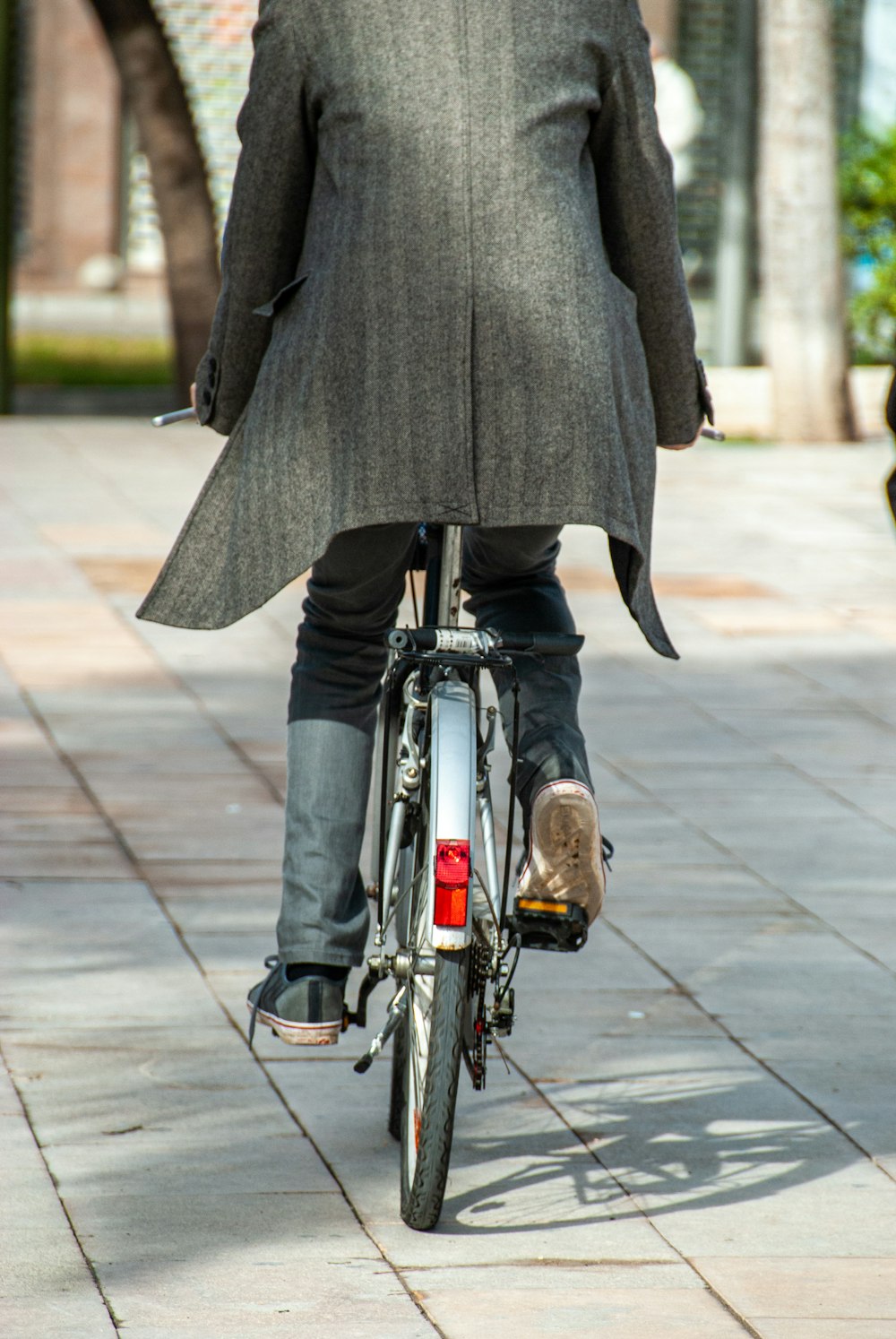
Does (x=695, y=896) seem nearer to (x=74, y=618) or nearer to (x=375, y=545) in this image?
(x=375, y=545)

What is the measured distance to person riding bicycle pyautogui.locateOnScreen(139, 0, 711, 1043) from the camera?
310 centimetres

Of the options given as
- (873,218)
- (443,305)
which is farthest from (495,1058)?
(873,218)

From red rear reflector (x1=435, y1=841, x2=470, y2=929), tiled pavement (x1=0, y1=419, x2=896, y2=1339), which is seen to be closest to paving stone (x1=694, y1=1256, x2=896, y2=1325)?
tiled pavement (x1=0, y1=419, x2=896, y2=1339)

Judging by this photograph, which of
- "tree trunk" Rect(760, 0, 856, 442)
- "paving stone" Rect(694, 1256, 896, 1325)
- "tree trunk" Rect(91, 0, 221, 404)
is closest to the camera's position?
"paving stone" Rect(694, 1256, 896, 1325)

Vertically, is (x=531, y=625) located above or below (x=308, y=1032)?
above

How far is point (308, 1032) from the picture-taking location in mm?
3391

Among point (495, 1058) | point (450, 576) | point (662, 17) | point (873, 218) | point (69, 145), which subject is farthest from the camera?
point (69, 145)

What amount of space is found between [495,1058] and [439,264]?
1.60 metres

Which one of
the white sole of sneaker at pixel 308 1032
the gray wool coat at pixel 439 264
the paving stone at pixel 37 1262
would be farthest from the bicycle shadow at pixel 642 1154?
the gray wool coat at pixel 439 264

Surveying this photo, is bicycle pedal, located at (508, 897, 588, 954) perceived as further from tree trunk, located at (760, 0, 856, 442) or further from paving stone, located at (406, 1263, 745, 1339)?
tree trunk, located at (760, 0, 856, 442)

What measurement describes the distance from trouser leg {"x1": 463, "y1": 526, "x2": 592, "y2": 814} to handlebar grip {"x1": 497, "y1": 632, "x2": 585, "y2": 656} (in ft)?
0.21

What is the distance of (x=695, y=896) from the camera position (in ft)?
16.8

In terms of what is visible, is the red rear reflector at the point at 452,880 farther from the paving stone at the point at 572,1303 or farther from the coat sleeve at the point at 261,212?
the coat sleeve at the point at 261,212

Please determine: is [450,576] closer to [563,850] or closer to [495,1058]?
[563,850]
